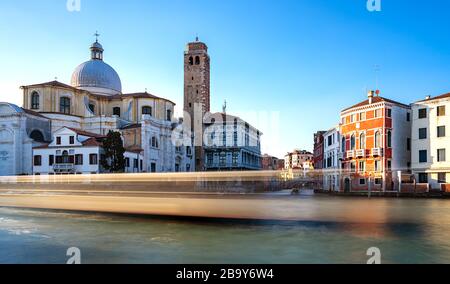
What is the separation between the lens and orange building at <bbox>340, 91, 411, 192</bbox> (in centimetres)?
3148

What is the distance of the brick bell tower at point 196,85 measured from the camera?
192 ft

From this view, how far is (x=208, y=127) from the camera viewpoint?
201 feet

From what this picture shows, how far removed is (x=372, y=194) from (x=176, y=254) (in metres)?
25.6

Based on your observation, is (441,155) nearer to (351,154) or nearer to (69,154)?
(351,154)

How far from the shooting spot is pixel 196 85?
193 feet

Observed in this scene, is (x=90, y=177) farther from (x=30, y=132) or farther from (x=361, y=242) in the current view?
(x=30, y=132)

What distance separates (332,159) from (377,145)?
7.59 meters

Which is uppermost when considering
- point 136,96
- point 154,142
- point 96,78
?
point 96,78

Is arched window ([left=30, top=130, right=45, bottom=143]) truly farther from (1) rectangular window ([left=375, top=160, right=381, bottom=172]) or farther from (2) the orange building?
Answer: (1) rectangular window ([left=375, top=160, right=381, bottom=172])

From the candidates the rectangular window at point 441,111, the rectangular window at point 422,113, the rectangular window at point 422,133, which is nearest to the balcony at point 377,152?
the rectangular window at point 422,133

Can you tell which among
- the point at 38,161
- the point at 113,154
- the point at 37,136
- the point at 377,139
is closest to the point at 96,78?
the point at 37,136

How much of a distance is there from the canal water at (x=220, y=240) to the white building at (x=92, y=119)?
1048 inches

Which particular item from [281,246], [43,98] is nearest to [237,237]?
[281,246]

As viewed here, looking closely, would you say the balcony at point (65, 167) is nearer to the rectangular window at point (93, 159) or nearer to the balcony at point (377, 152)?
the rectangular window at point (93, 159)
